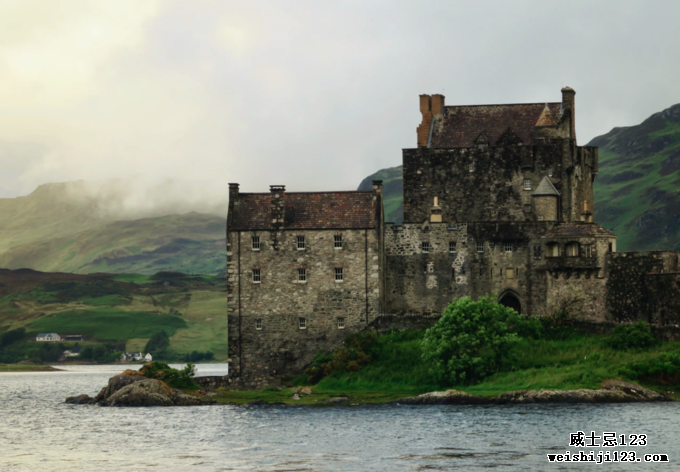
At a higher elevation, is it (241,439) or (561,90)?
(561,90)

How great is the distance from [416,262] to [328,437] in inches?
1175

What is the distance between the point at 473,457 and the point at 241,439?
16221 mm

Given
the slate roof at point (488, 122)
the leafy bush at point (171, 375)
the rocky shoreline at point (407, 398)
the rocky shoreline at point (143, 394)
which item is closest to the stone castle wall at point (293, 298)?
the leafy bush at point (171, 375)

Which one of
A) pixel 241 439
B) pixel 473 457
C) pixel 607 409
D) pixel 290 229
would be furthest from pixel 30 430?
pixel 607 409

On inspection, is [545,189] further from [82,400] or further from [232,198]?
[82,400]

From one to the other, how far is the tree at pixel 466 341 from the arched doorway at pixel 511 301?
379 inches

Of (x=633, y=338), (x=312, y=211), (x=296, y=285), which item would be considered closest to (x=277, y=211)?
(x=312, y=211)

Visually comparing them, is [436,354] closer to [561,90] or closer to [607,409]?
[607,409]

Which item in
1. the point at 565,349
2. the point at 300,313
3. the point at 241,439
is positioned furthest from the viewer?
the point at 300,313

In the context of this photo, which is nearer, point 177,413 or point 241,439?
point 241,439

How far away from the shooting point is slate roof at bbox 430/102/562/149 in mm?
96188

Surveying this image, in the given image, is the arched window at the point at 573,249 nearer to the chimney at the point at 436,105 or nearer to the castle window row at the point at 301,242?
the castle window row at the point at 301,242

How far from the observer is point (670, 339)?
254ft

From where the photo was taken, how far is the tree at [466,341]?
7806 cm
